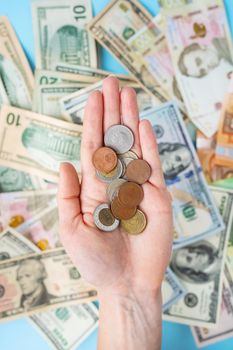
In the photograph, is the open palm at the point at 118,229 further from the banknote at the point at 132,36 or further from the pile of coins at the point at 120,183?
the banknote at the point at 132,36

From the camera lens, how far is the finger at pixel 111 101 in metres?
0.97

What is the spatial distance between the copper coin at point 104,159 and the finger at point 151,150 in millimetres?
70

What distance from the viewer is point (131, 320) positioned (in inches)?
41.0

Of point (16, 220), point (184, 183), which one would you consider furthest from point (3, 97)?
point (184, 183)

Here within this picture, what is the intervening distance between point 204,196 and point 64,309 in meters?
0.51

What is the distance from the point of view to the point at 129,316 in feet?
3.42

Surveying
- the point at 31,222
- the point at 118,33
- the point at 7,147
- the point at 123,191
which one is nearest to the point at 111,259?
the point at 123,191

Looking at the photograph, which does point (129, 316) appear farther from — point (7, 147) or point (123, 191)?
point (7, 147)

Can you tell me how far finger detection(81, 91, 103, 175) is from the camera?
0.97m

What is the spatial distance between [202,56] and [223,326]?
780mm

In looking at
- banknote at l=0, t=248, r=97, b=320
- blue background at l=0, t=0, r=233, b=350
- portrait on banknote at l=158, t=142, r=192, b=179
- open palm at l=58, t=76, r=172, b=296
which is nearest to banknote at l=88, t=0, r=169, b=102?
blue background at l=0, t=0, r=233, b=350

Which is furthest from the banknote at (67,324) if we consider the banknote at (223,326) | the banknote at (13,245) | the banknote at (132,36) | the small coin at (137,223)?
the banknote at (132,36)

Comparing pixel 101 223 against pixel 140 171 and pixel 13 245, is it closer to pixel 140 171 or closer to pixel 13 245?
pixel 140 171

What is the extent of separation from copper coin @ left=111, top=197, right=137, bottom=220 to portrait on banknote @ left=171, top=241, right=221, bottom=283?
0.37 metres
